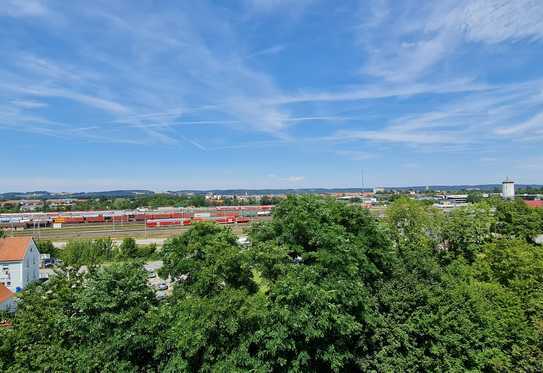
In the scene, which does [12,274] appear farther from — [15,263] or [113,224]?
[113,224]

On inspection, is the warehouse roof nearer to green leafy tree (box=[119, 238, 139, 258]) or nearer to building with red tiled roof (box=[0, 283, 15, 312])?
building with red tiled roof (box=[0, 283, 15, 312])

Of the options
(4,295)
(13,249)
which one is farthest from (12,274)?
(4,295)

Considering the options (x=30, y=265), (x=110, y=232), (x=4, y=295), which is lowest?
(x=110, y=232)

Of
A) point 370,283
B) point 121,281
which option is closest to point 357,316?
point 370,283

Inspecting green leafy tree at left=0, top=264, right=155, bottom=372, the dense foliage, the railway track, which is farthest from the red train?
green leafy tree at left=0, top=264, right=155, bottom=372

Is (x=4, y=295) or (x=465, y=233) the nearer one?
(x=4, y=295)

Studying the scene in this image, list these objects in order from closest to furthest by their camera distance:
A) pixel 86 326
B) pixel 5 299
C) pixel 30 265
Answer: pixel 86 326, pixel 5 299, pixel 30 265

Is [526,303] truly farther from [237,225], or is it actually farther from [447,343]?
[237,225]

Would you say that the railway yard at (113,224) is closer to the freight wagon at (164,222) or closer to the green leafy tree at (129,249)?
the freight wagon at (164,222)
